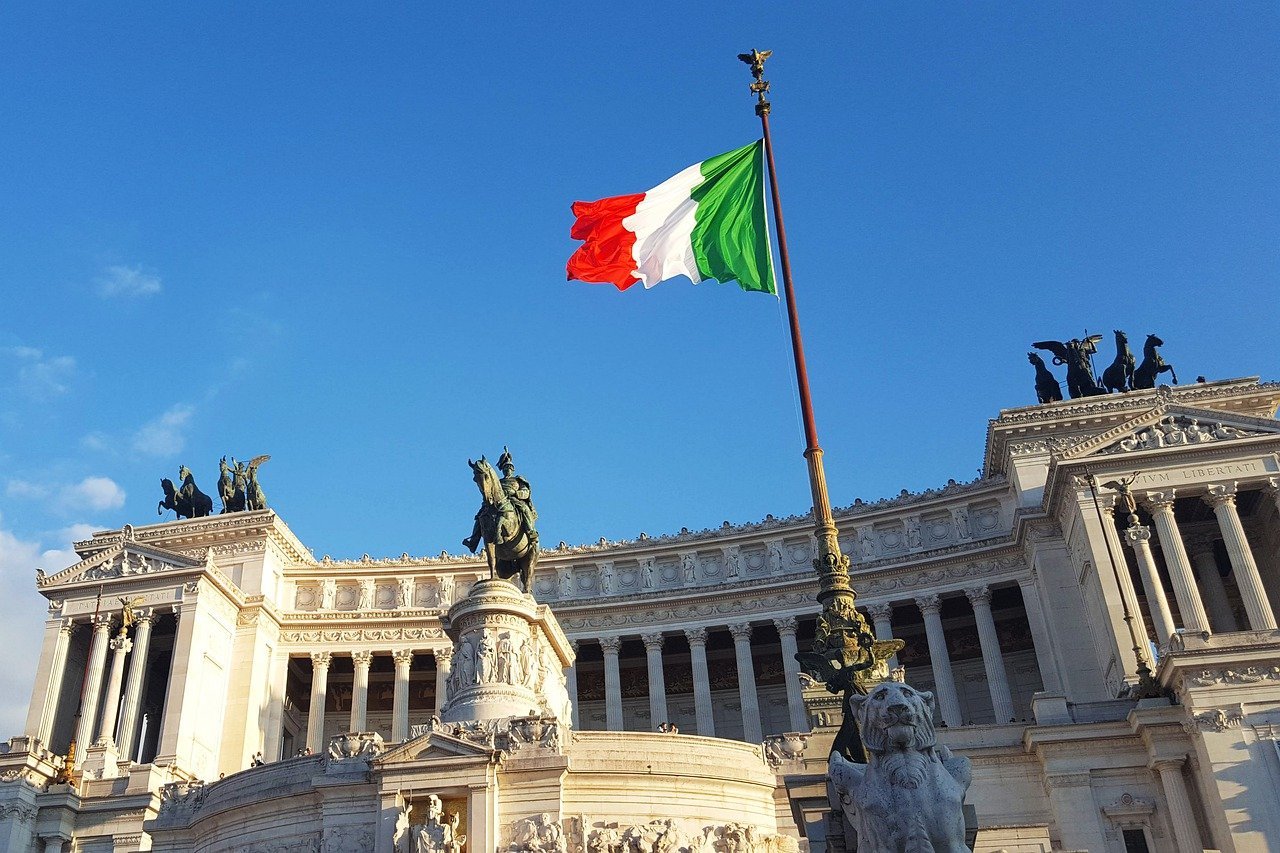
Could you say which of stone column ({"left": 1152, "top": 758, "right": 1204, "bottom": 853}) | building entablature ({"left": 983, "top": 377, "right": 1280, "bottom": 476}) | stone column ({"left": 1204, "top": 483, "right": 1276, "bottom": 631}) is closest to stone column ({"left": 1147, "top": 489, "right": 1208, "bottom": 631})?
stone column ({"left": 1204, "top": 483, "right": 1276, "bottom": 631})

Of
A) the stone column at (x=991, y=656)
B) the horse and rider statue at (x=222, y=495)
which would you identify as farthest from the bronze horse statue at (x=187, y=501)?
the stone column at (x=991, y=656)

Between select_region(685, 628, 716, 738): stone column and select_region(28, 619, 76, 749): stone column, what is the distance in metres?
30.0

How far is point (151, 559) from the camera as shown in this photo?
182 ft

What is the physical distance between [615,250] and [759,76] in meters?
5.79

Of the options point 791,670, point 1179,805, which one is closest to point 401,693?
point 791,670

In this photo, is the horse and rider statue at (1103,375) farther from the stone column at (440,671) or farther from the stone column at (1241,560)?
the stone column at (440,671)

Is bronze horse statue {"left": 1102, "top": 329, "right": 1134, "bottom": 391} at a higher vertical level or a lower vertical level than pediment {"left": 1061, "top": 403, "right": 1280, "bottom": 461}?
higher

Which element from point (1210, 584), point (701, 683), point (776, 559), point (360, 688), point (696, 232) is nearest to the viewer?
point (696, 232)

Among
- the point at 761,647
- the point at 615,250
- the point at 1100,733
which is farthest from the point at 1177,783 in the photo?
the point at 761,647

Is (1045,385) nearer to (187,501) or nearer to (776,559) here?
(776,559)

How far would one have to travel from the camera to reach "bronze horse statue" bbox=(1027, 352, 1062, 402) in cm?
5775

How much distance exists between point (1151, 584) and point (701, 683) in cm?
2243

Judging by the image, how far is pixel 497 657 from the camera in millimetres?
30266

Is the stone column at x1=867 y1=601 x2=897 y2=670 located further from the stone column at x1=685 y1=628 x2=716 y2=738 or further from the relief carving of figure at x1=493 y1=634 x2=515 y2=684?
the relief carving of figure at x1=493 y1=634 x2=515 y2=684
